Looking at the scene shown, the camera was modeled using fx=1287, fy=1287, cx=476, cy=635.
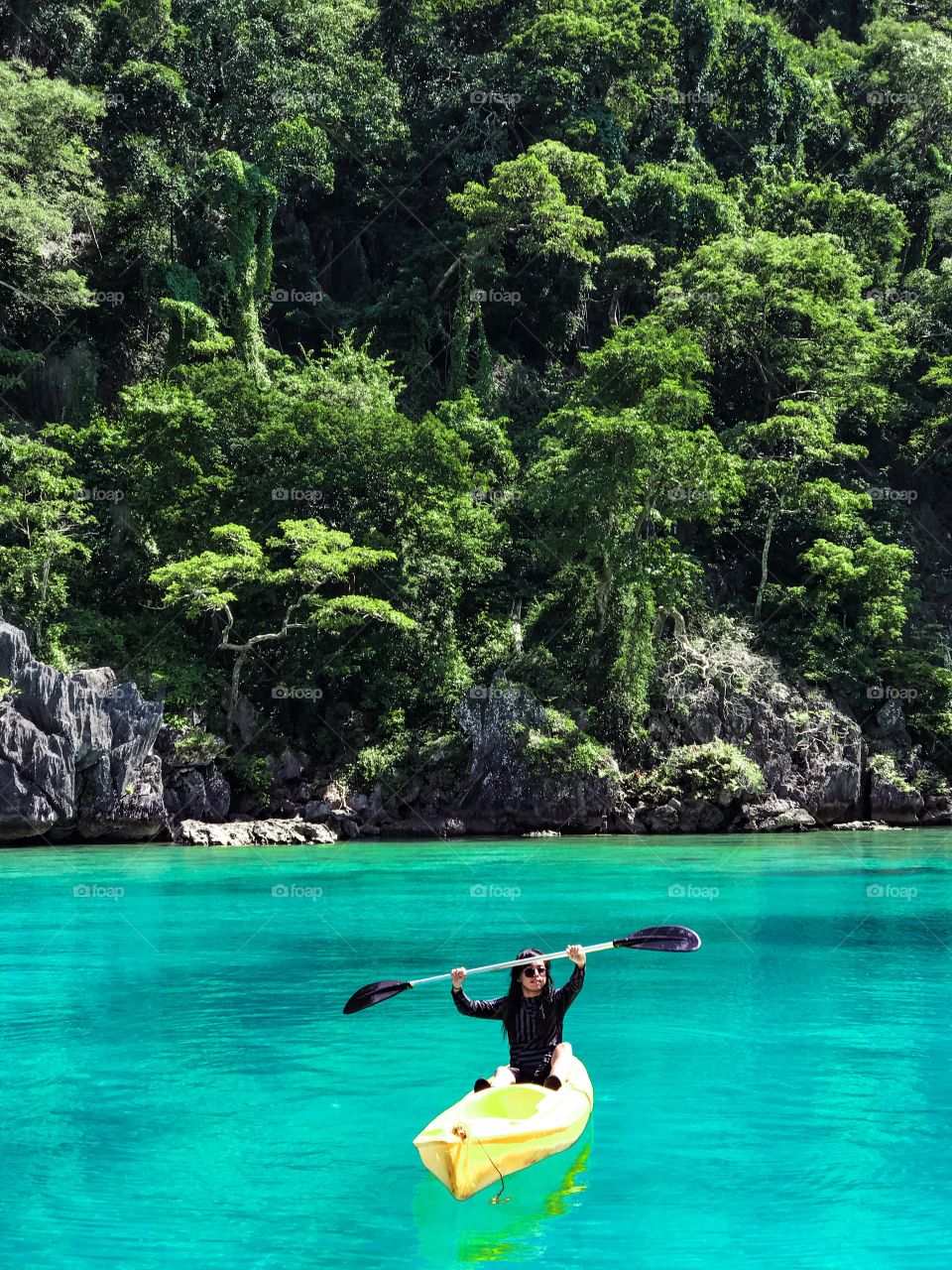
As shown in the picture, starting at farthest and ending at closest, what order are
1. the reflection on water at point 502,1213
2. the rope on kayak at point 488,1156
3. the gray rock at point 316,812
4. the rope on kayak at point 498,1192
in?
the gray rock at point 316,812
the rope on kayak at point 498,1192
the rope on kayak at point 488,1156
the reflection on water at point 502,1213

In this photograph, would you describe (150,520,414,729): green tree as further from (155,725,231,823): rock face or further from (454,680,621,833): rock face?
(454,680,621,833): rock face

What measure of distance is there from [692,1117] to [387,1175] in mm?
2008

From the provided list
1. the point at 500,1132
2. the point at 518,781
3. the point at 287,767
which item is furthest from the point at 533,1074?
the point at 287,767

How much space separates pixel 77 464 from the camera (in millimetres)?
28375

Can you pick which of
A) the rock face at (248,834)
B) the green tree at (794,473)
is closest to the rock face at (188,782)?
the rock face at (248,834)

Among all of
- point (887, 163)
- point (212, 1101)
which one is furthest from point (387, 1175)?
point (887, 163)

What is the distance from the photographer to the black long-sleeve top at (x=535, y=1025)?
294 inches

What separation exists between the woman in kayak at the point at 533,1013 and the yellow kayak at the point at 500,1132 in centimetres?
24

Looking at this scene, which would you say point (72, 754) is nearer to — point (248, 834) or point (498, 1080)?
point (248, 834)

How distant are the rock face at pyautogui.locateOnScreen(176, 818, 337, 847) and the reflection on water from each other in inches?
711

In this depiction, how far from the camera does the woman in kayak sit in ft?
24.3

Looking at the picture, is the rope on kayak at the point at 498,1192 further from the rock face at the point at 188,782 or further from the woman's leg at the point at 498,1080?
the rock face at the point at 188,782

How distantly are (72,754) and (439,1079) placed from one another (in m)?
16.5

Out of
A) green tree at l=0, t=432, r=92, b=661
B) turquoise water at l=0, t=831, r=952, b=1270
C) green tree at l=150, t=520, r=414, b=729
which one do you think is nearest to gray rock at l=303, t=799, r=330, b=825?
green tree at l=150, t=520, r=414, b=729
